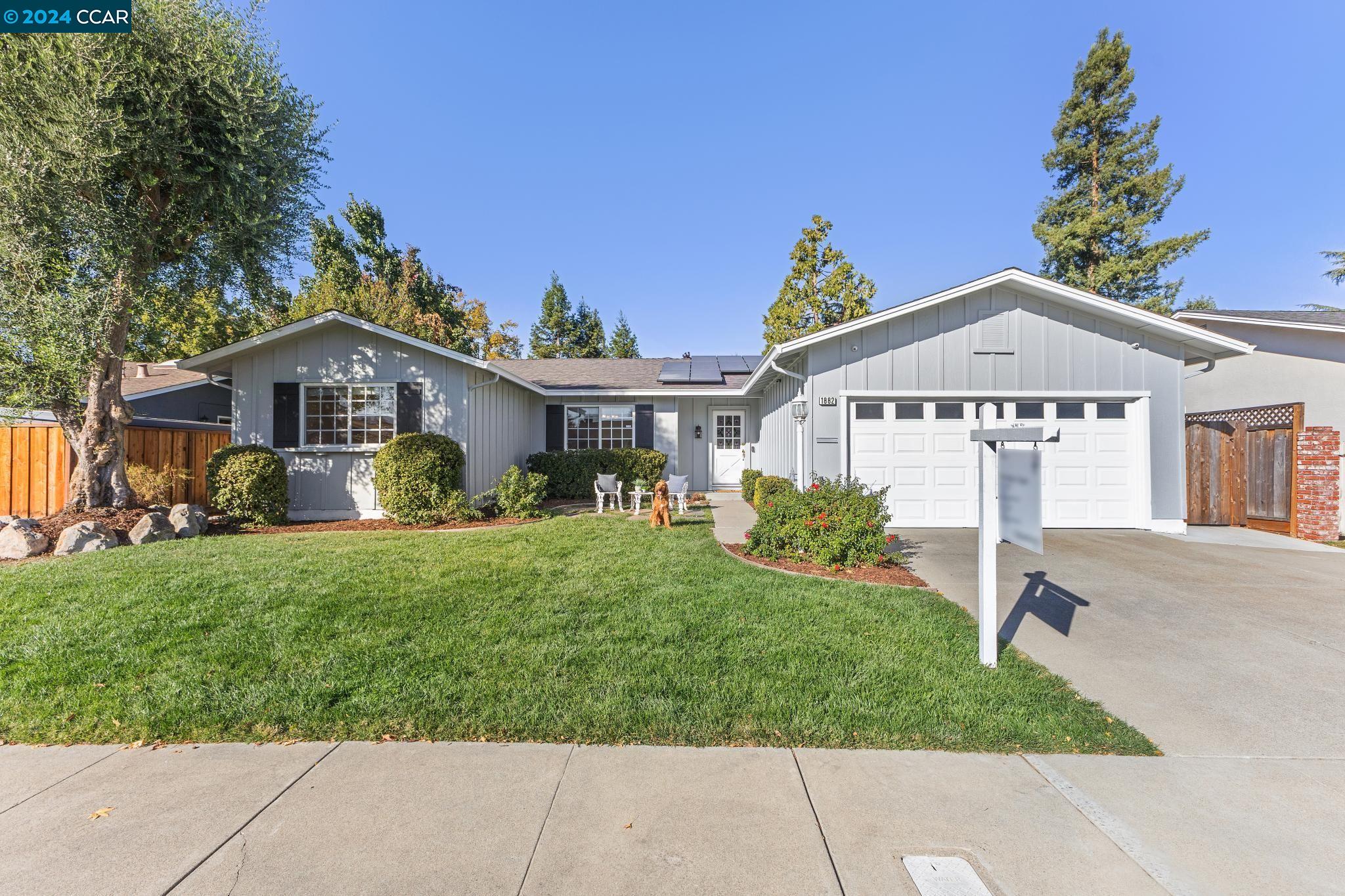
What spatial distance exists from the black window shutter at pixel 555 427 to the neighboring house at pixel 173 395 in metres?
7.81

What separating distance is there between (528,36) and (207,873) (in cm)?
1258

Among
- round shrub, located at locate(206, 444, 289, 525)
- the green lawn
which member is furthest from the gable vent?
round shrub, located at locate(206, 444, 289, 525)

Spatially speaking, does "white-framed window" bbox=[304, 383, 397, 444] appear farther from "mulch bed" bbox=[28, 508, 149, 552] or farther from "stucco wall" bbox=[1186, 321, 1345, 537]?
"stucco wall" bbox=[1186, 321, 1345, 537]

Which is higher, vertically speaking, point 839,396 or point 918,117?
point 918,117

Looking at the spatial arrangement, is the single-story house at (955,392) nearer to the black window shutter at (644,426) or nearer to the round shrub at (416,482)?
the round shrub at (416,482)

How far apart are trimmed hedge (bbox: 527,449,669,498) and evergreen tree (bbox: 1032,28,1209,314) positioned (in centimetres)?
1929

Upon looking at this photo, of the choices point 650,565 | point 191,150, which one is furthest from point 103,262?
point 650,565

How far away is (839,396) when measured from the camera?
866cm

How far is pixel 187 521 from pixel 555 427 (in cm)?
741

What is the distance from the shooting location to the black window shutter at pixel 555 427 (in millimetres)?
13812

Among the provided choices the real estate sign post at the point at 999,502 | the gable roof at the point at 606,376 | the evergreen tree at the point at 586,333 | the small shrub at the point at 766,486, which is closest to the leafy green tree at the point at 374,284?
→ the gable roof at the point at 606,376

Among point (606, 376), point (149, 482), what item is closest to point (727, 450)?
point (606, 376)

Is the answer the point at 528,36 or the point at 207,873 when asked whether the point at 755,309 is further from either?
the point at 207,873

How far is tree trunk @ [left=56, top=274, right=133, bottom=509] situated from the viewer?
8055 millimetres
